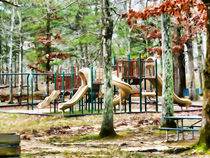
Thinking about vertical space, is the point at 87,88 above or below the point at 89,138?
above

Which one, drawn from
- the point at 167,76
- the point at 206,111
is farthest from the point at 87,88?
the point at 206,111

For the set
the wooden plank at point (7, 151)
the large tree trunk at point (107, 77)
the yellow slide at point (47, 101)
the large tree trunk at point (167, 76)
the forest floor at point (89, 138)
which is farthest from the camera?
the yellow slide at point (47, 101)

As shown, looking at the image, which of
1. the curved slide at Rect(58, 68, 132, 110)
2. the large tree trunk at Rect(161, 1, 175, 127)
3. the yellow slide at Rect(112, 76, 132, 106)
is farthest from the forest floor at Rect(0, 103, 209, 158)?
the yellow slide at Rect(112, 76, 132, 106)

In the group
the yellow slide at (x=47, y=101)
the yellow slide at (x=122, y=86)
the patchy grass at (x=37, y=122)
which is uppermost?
the yellow slide at (x=122, y=86)

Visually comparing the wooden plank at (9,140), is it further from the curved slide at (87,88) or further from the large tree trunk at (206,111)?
the curved slide at (87,88)

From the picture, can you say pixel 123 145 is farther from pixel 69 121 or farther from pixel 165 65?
pixel 69 121

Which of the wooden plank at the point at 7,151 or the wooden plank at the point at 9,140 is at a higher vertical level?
the wooden plank at the point at 9,140

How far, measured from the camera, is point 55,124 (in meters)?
12.2

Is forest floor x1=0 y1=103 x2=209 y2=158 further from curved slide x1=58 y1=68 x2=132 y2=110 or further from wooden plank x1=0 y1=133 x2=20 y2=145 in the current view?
wooden plank x1=0 y1=133 x2=20 y2=145

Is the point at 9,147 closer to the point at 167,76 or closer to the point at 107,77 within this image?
the point at 107,77

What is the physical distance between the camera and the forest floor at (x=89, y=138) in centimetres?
655

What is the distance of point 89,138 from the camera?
29.2 ft

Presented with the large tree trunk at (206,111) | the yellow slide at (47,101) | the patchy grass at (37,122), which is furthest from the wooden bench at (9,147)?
the yellow slide at (47,101)

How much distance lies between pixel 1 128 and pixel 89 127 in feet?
13.5
